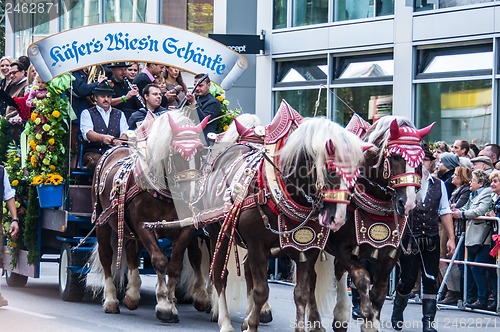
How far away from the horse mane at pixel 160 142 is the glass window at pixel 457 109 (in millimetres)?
8378

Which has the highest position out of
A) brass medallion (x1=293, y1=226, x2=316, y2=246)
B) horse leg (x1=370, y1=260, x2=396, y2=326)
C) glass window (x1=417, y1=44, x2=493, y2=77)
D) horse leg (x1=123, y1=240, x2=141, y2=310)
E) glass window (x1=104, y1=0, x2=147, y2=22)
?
glass window (x1=104, y1=0, x2=147, y2=22)

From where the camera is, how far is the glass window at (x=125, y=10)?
29.9 m

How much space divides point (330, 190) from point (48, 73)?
14.5 feet

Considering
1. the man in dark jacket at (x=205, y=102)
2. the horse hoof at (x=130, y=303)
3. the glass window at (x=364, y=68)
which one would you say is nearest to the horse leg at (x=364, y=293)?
the horse hoof at (x=130, y=303)

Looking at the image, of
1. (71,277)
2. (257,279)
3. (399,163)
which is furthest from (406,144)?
(71,277)

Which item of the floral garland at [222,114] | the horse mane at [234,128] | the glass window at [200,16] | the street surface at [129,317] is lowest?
the street surface at [129,317]

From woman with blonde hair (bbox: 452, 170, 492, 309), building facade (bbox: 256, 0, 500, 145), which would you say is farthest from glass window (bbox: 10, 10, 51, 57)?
woman with blonde hair (bbox: 452, 170, 492, 309)

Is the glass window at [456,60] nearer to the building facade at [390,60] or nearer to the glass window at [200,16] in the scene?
the building facade at [390,60]

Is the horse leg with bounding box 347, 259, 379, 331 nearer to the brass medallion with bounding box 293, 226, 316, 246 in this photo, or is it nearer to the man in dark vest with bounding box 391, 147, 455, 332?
the brass medallion with bounding box 293, 226, 316, 246

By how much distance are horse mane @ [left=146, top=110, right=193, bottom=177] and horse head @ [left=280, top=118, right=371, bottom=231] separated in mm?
1974

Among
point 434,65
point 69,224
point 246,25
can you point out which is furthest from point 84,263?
point 246,25

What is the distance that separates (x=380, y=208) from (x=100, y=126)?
4232mm

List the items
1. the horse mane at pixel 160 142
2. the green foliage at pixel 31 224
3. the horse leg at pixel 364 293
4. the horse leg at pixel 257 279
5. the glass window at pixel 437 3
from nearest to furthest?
the horse leg at pixel 364 293
the horse leg at pixel 257 279
the horse mane at pixel 160 142
the green foliage at pixel 31 224
the glass window at pixel 437 3

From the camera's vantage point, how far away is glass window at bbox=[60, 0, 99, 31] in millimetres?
32438
